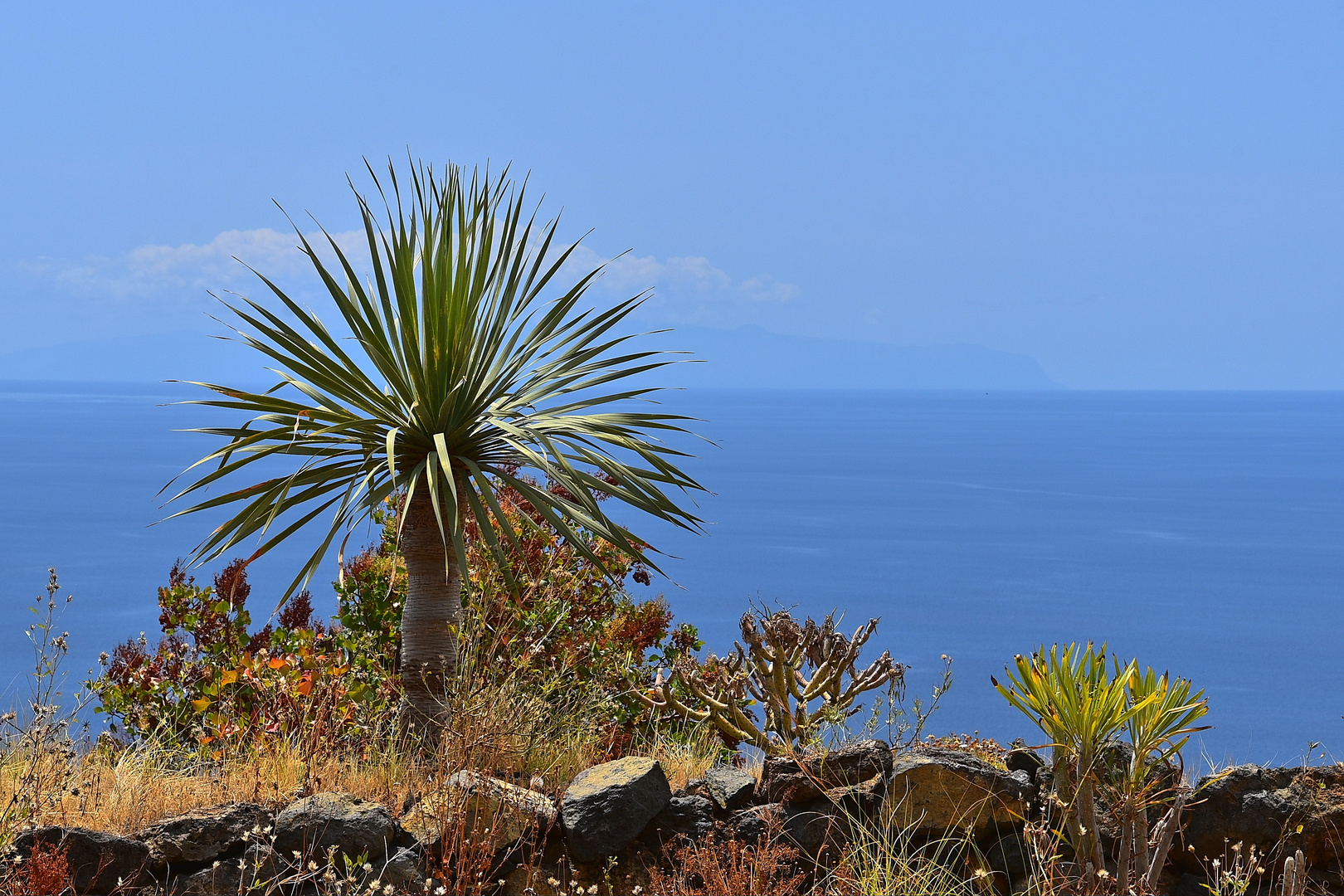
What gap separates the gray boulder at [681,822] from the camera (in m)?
4.98

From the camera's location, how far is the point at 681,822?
198 inches

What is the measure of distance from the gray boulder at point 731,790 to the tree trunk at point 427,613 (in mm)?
1421

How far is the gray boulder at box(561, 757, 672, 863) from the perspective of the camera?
4.82m

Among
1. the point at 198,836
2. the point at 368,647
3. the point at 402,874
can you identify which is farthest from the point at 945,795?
the point at 368,647

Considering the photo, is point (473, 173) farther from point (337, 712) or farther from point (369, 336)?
point (337, 712)

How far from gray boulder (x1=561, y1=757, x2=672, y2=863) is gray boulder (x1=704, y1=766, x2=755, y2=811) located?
319 mm

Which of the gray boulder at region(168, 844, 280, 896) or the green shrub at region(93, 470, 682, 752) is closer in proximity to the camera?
the gray boulder at region(168, 844, 280, 896)

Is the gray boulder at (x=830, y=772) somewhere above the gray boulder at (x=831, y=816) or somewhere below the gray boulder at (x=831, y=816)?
above

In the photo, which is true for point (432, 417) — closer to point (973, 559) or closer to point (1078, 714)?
point (1078, 714)

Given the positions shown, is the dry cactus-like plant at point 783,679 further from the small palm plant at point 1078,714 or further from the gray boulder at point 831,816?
the small palm plant at point 1078,714

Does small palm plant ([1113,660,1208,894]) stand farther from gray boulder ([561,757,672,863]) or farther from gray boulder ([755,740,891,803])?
gray boulder ([561,757,672,863])

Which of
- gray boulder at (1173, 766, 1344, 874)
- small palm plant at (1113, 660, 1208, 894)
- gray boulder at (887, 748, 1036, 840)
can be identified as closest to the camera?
small palm plant at (1113, 660, 1208, 894)

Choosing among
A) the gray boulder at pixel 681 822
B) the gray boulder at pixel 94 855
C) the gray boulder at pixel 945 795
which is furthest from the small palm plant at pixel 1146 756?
the gray boulder at pixel 94 855

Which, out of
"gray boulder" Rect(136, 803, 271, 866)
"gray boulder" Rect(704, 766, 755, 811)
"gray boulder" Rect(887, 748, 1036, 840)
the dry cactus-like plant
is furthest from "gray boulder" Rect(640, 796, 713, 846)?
"gray boulder" Rect(136, 803, 271, 866)
